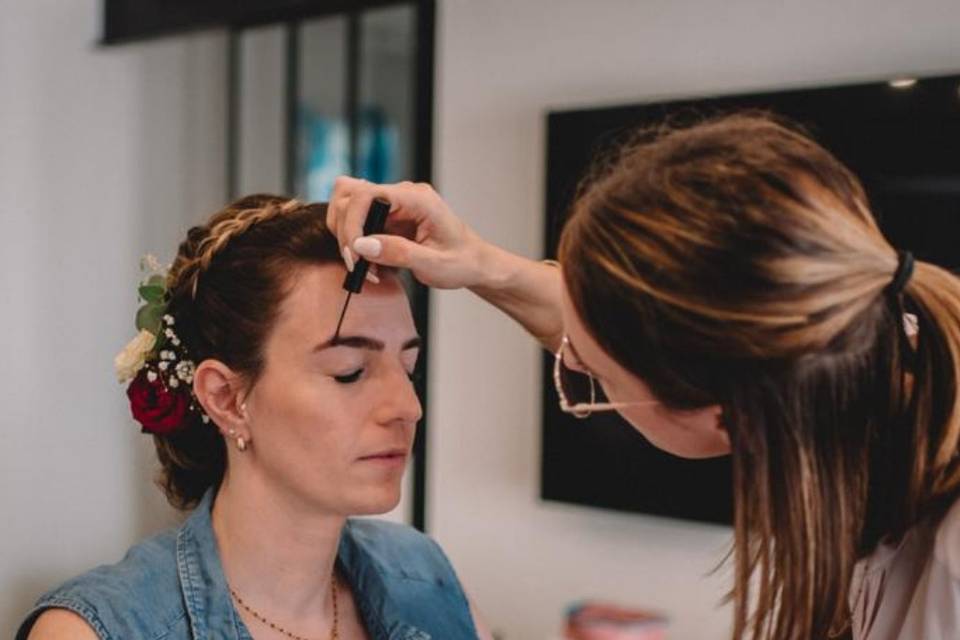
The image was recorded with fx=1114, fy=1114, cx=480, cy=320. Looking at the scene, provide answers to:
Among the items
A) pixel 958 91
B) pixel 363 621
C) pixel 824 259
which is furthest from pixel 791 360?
pixel 958 91

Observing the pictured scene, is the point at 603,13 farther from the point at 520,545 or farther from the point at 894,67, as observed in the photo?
the point at 520,545

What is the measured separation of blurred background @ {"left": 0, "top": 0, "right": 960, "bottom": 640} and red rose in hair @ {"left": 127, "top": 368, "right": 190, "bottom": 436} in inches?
23.3

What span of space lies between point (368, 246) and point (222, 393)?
350 mm

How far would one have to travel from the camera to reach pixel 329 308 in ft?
4.45

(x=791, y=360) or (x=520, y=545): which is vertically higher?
(x=791, y=360)

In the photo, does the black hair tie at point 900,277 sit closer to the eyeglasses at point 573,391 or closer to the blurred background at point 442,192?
the eyeglasses at point 573,391

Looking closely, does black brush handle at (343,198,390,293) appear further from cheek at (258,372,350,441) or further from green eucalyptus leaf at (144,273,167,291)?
green eucalyptus leaf at (144,273,167,291)

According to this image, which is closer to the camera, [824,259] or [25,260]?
[824,259]

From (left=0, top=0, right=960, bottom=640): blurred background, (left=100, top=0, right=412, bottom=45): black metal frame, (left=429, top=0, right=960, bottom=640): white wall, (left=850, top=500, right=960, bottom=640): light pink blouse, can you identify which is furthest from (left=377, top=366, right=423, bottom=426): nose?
(left=100, top=0, right=412, bottom=45): black metal frame

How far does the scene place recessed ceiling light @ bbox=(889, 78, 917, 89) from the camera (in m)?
2.06

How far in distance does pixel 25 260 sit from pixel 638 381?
2.58 m

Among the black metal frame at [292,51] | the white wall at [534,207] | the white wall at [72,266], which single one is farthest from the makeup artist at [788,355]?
the white wall at [72,266]

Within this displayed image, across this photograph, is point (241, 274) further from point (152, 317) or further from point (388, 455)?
point (388, 455)

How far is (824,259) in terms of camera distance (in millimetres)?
831
